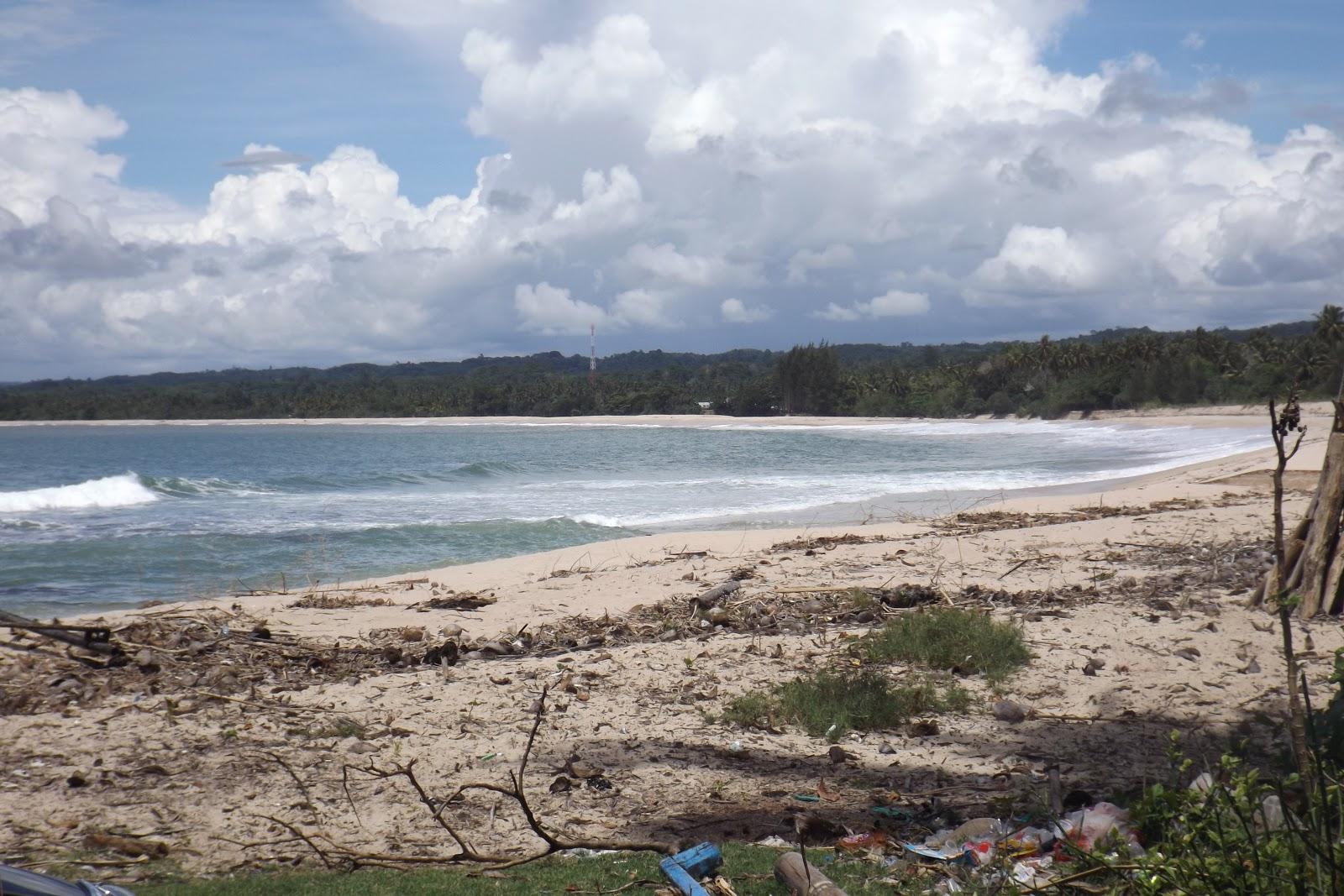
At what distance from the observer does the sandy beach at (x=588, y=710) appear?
521cm

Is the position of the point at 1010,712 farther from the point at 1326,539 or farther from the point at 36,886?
the point at 36,886

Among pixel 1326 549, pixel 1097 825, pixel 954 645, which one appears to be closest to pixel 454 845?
pixel 1097 825

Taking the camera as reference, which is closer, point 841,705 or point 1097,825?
point 1097,825

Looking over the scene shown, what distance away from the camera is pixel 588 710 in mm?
6750

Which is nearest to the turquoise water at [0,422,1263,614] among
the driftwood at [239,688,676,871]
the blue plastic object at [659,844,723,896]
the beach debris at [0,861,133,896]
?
the driftwood at [239,688,676,871]

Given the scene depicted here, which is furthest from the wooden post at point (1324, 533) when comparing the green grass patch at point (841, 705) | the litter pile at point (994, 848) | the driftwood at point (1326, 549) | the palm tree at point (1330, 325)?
the palm tree at point (1330, 325)

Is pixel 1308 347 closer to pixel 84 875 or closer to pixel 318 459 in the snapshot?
pixel 318 459

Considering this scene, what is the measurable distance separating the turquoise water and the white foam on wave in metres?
0.08

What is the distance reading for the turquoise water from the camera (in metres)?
16.4

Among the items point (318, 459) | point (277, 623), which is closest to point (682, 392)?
point (318, 459)

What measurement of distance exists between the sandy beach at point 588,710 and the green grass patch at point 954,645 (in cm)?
19

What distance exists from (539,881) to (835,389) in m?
104

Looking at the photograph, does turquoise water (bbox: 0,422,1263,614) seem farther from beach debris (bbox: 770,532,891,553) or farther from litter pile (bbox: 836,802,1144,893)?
litter pile (bbox: 836,802,1144,893)

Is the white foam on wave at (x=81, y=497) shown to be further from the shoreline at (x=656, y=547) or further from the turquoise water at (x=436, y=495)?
the shoreline at (x=656, y=547)
